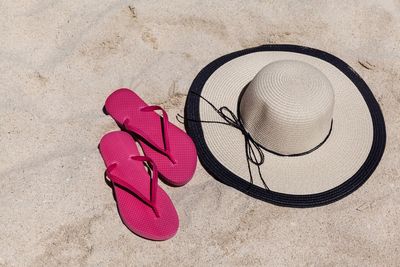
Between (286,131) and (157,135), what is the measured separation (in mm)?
582

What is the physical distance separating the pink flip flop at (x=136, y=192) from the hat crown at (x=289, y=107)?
18.6 inches

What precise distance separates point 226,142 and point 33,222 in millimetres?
823

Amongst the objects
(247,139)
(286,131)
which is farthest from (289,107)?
(247,139)

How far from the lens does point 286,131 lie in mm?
1829

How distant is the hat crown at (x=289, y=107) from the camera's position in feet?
5.80

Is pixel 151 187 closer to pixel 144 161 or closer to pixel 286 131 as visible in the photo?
pixel 144 161

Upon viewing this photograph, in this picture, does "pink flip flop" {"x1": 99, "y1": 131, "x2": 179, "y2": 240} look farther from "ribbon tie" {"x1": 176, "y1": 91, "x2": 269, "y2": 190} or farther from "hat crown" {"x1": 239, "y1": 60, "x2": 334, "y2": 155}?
"hat crown" {"x1": 239, "y1": 60, "x2": 334, "y2": 155}

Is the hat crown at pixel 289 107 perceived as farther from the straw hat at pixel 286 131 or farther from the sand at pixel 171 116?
the sand at pixel 171 116

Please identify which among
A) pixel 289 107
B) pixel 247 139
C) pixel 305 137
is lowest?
pixel 247 139

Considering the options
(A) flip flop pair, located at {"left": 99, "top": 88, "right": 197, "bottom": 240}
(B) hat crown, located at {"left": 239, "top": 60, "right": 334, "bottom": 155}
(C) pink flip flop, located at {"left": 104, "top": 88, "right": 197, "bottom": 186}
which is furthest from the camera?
(C) pink flip flop, located at {"left": 104, "top": 88, "right": 197, "bottom": 186}

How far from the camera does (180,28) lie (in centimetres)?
248

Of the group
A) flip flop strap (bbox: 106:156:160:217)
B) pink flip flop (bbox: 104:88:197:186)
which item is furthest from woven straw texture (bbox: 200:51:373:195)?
flip flop strap (bbox: 106:156:160:217)

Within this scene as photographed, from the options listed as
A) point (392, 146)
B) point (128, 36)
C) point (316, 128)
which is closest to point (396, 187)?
point (392, 146)

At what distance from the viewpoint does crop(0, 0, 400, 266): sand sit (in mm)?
1867
